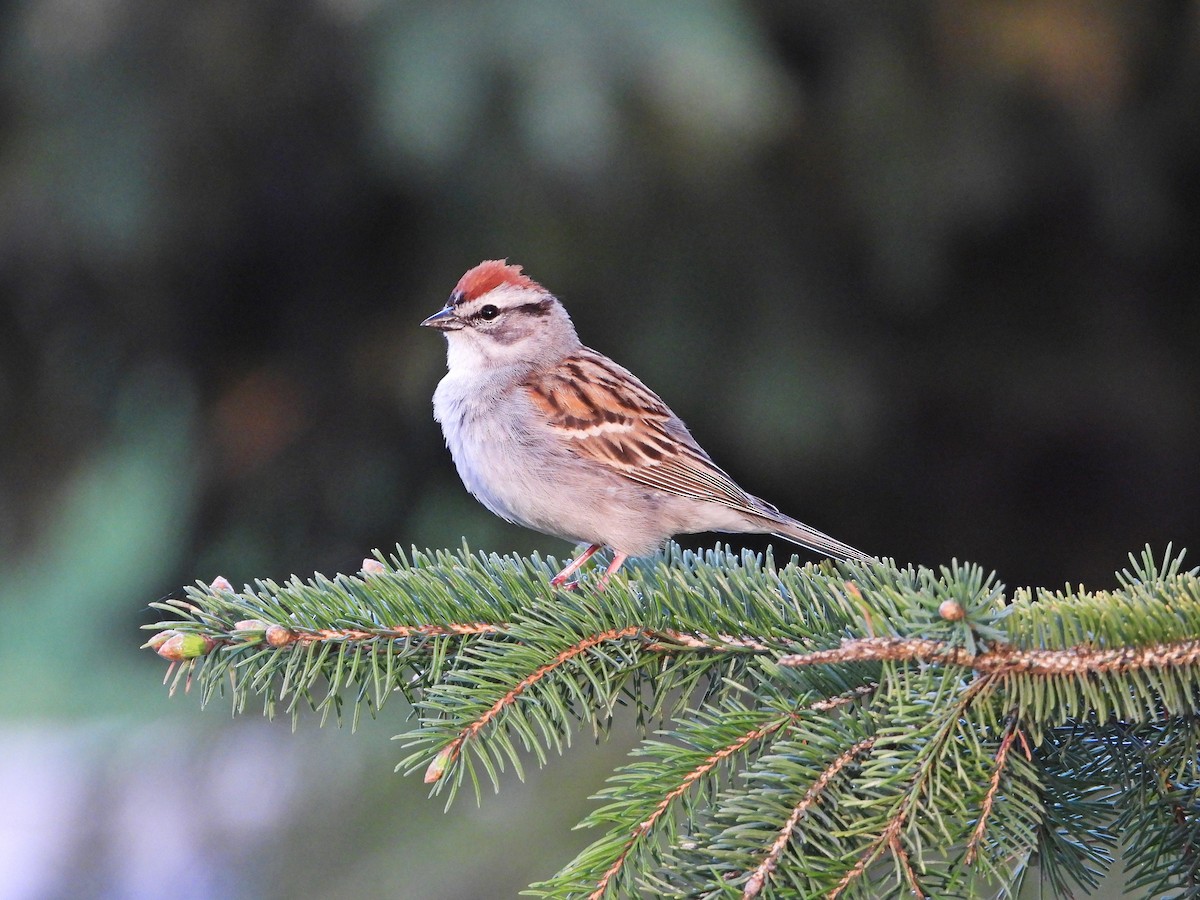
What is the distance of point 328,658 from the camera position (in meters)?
1.83

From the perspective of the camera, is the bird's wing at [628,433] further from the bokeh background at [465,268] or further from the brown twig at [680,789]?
the brown twig at [680,789]

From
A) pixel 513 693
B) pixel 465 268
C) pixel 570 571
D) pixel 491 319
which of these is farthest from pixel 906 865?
pixel 465 268

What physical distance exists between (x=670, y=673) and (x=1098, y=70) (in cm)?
280

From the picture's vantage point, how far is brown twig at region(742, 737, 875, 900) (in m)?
1.41

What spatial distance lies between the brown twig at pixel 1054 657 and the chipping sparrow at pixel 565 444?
1.23 metres

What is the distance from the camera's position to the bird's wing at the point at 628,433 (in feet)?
9.78

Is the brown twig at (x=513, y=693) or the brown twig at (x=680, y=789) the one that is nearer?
the brown twig at (x=680, y=789)

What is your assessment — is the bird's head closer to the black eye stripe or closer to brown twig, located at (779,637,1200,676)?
the black eye stripe

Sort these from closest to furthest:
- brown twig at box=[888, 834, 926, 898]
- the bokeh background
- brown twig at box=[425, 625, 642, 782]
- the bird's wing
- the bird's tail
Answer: brown twig at box=[888, 834, 926, 898] < brown twig at box=[425, 625, 642, 782] < the bird's tail < the bird's wing < the bokeh background

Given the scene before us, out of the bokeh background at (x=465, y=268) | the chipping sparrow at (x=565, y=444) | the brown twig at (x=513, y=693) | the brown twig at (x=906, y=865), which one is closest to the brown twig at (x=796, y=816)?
the brown twig at (x=906, y=865)

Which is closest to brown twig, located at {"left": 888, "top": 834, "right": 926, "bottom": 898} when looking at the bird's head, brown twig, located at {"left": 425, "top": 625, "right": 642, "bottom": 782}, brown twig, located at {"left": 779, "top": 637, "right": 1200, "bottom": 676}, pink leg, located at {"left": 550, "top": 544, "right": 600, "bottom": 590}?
brown twig, located at {"left": 779, "top": 637, "right": 1200, "bottom": 676}

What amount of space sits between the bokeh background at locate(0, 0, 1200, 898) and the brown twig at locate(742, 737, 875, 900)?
69.0 inches

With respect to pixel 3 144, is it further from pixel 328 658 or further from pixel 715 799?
pixel 715 799

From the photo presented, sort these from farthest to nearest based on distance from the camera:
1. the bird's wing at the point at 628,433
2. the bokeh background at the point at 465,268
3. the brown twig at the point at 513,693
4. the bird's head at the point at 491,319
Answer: the bokeh background at the point at 465,268, the bird's head at the point at 491,319, the bird's wing at the point at 628,433, the brown twig at the point at 513,693
